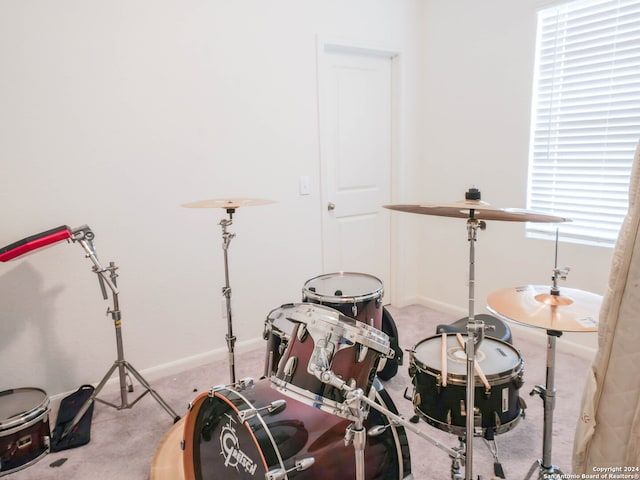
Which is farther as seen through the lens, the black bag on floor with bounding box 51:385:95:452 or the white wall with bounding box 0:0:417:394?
the white wall with bounding box 0:0:417:394

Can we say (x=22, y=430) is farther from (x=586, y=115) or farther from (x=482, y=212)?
(x=586, y=115)

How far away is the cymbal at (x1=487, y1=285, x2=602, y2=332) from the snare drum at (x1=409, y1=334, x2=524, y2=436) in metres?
0.16

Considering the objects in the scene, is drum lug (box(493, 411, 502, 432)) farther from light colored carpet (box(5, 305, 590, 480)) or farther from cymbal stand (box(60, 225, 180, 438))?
cymbal stand (box(60, 225, 180, 438))

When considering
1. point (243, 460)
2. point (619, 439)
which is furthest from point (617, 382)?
point (243, 460)

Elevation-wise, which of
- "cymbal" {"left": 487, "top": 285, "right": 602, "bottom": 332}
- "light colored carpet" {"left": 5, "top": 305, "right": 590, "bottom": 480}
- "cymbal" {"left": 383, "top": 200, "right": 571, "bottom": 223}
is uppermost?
"cymbal" {"left": 383, "top": 200, "right": 571, "bottom": 223}

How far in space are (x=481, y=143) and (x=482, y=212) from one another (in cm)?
204

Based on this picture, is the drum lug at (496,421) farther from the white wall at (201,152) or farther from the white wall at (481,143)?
the white wall at (201,152)

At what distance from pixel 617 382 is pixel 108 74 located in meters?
2.57

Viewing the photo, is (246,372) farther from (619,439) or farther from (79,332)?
(619,439)

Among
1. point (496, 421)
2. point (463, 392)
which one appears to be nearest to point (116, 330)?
point (463, 392)

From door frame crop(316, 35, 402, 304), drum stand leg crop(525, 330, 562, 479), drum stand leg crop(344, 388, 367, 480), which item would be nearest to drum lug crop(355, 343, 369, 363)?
drum stand leg crop(344, 388, 367, 480)

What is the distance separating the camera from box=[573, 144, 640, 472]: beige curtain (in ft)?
3.43

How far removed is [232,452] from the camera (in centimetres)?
139


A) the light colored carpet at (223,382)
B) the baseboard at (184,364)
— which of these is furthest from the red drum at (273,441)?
the baseboard at (184,364)
